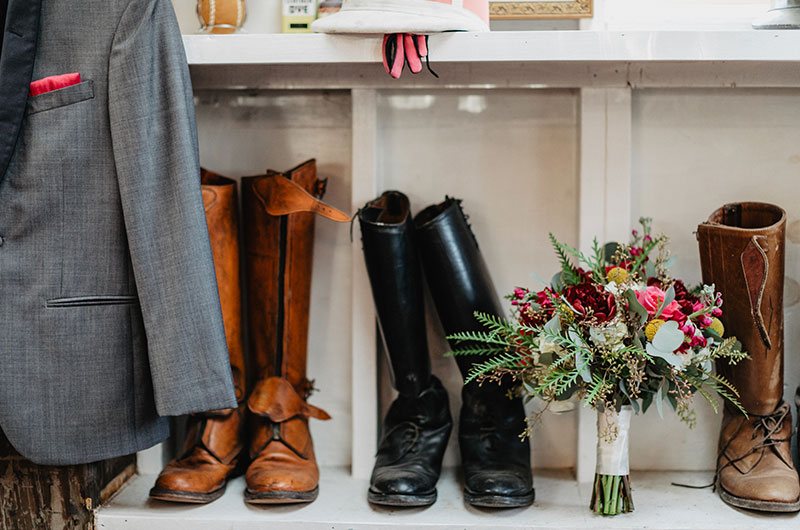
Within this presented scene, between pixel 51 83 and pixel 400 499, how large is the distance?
3.16 ft

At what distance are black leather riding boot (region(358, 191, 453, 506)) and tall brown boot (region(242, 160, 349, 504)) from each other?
0.11m

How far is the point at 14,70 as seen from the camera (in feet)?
3.87

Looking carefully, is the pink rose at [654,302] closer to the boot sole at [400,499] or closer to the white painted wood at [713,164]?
the white painted wood at [713,164]

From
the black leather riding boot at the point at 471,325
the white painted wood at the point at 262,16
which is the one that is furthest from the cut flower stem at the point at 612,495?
the white painted wood at the point at 262,16

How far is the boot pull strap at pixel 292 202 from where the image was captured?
139 cm

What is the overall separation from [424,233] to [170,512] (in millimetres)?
715

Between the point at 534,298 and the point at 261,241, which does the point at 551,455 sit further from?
the point at 261,241

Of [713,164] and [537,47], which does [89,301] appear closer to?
[537,47]

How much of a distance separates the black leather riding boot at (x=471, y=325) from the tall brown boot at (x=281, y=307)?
20 centimetres

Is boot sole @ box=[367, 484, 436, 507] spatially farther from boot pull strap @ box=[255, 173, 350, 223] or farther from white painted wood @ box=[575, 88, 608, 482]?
boot pull strap @ box=[255, 173, 350, 223]

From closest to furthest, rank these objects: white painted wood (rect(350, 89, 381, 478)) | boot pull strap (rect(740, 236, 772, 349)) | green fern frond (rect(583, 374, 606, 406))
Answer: green fern frond (rect(583, 374, 606, 406))
boot pull strap (rect(740, 236, 772, 349))
white painted wood (rect(350, 89, 381, 478))

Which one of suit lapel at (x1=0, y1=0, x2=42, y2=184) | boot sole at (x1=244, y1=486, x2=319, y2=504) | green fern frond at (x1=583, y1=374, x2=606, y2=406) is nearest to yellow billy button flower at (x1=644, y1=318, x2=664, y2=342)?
Answer: green fern frond at (x1=583, y1=374, x2=606, y2=406)

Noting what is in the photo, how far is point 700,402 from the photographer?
1528mm

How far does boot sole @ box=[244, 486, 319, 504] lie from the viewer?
1314 mm
